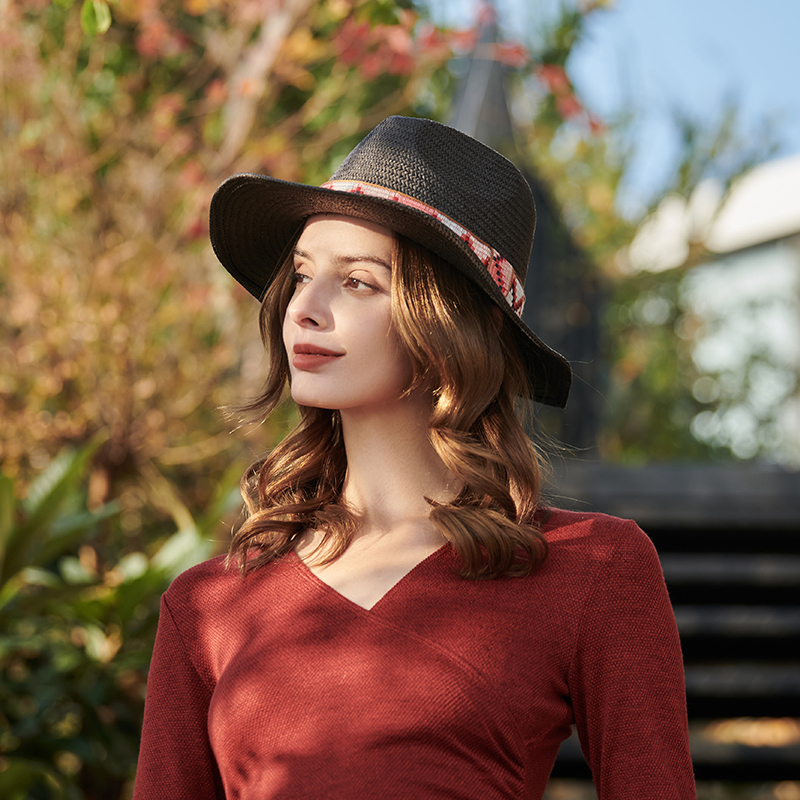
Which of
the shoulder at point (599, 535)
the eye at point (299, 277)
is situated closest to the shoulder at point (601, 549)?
the shoulder at point (599, 535)

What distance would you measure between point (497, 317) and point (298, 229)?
15.5 inches

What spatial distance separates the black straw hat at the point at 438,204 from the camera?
4.85 feet

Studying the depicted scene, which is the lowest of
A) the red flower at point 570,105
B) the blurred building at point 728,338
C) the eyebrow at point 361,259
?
the blurred building at point 728,338

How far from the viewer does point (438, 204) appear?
4.90ft

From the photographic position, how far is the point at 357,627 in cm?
141

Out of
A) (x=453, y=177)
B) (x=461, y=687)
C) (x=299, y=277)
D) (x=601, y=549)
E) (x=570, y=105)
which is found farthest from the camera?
(x=570, y=105)

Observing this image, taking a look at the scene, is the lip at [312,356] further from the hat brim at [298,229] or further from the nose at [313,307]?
the hat brim at [298,229]

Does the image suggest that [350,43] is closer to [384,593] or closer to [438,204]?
[438,204]

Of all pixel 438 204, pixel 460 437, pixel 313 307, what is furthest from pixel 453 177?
pixel 460 437

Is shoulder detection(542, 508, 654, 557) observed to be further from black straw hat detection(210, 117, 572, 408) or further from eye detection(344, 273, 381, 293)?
eye detection(344, 273, 381, 293)

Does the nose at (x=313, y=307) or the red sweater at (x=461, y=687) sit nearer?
the red sweater at (x=461, y=687)

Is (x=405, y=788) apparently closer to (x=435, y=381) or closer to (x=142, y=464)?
(x=435, y=381)

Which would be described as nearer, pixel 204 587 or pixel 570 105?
pixel 204 587

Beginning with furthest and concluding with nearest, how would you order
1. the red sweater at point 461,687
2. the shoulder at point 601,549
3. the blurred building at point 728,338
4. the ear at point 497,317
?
1. the blurred building at point 728,338
2. the ear at point 497,317
3. the shoulder at point 601,549
4. the red sweater at point 461,687
